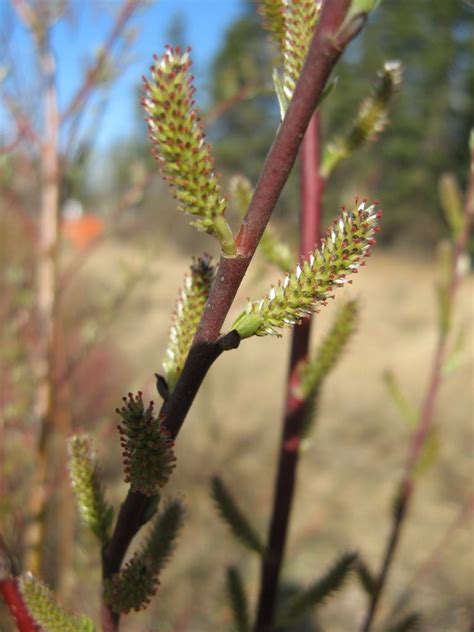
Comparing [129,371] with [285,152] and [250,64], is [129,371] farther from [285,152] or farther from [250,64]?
[285,152]

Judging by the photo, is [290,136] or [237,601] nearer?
[290,136]

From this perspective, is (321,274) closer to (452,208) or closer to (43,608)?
(43,608)

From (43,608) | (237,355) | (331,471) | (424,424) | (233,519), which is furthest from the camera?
(237,355)

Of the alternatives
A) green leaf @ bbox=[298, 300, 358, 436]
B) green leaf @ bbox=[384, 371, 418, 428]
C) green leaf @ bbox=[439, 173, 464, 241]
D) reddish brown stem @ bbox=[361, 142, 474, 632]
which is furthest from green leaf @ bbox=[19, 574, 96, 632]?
green leaf @ bbox=[439, 173, 464, 241]

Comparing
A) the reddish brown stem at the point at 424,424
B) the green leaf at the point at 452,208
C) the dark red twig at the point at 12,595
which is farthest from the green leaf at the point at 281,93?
the green leaf at the point at 452,208

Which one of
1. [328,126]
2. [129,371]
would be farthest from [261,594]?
[328,126]

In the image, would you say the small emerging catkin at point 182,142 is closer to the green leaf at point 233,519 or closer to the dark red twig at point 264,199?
the dark red twig at point 264,199

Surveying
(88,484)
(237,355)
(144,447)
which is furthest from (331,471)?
(144,447)
